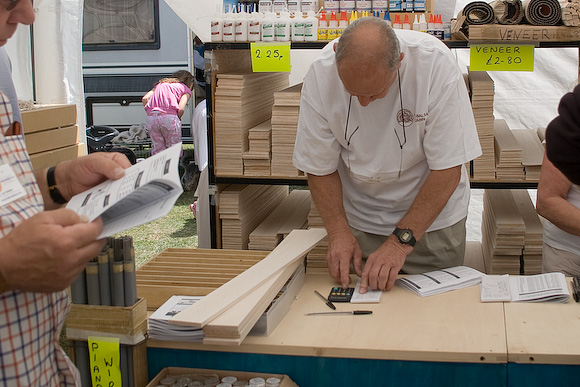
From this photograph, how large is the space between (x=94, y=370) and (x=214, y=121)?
1.98 m

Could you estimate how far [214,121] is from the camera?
3682mm

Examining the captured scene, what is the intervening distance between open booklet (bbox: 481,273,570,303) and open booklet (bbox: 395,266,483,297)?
6 centimetres

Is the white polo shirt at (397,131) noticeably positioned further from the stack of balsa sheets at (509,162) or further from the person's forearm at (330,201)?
the stack of balsa sheets at (509,162)

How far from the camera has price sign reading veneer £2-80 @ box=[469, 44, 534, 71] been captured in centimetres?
329

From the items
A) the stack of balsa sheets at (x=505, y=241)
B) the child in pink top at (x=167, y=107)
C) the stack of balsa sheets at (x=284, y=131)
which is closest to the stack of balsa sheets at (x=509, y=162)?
the stack of balsa sheets at (x=505, y=241)

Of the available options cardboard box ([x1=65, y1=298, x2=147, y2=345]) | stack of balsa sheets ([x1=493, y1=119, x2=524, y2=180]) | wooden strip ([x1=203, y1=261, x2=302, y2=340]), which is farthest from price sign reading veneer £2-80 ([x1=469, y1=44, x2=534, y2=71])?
cardboard box ([x1=65, y1=298, x2=147, y2=345])

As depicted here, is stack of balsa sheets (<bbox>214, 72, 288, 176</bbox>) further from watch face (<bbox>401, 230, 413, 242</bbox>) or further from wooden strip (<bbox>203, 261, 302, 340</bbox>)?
wooden strip (<bbox>203, 261, 302, 340</bbox>)

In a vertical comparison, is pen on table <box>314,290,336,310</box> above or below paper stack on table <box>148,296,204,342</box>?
below

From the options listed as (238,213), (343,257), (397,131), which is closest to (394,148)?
(397,131)

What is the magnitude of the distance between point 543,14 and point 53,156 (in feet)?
10.5

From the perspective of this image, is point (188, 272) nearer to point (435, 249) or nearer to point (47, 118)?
point (435, 249)

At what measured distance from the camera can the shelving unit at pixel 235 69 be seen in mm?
3414

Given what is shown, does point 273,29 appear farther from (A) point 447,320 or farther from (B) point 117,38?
(B) point 117,38

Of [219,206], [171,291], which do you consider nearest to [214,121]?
[219,206]
